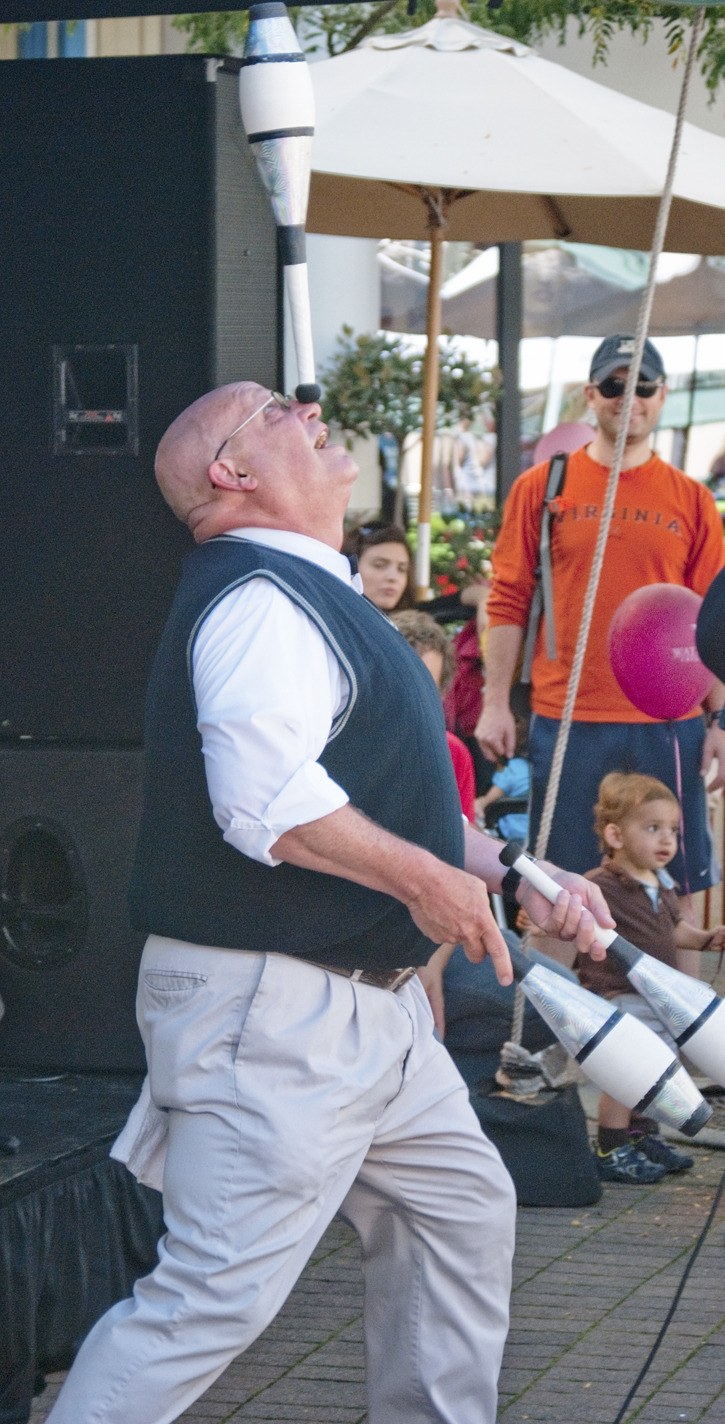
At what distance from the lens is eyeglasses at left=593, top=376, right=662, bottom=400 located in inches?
181

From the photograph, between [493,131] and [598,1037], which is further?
[493,131]

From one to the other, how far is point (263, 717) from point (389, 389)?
268 inches

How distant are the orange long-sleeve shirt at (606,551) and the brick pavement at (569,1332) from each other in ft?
4.30

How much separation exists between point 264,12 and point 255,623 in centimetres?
103

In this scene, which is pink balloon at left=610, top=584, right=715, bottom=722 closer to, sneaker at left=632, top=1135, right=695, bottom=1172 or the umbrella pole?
sneaker at left=632, top=1135, right=695, bottom=1172

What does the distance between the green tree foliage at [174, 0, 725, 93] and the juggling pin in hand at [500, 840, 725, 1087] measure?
4518 millimetres

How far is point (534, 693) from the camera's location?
4781 millimetres

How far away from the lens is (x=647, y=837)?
436cm

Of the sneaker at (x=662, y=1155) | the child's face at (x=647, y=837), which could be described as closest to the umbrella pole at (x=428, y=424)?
the child's face at (x=647, y=837)

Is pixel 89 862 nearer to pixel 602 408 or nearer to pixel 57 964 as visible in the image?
pixel 57 964

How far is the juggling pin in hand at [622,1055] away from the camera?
7.68 feet

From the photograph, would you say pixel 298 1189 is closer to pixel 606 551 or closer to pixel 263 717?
pixel 263 717

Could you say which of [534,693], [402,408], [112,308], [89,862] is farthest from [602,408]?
[402,408]

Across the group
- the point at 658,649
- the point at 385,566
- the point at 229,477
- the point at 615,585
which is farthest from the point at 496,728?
the point at 229,477
